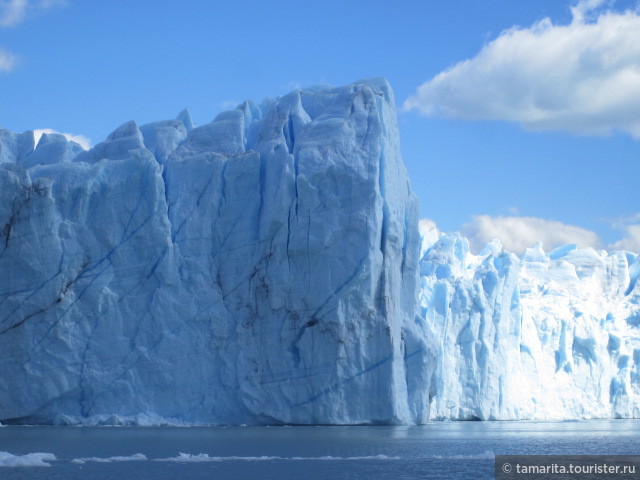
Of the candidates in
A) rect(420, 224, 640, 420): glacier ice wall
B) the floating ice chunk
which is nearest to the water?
the floating ice chunk

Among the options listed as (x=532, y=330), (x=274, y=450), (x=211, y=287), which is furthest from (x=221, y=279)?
(x=532, y=330)

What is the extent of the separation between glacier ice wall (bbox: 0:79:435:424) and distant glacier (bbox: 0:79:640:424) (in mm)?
39

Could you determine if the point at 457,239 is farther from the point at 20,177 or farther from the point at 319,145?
the point at 20,177

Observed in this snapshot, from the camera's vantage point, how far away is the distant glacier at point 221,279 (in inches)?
952

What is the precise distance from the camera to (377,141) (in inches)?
1008

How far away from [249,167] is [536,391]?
21.7m

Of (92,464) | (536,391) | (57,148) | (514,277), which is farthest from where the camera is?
(536,391)

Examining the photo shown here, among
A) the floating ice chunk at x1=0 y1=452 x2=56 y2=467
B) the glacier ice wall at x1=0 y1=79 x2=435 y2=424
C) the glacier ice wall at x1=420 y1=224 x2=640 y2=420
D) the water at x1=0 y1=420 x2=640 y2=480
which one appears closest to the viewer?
the water at x1=0 y1=420 x2=640 y2=480

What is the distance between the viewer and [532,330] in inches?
1644

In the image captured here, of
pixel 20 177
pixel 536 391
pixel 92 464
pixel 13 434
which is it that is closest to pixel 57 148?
pixel 20 177

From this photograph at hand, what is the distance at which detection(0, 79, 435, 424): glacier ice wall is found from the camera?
Result: 952 inches

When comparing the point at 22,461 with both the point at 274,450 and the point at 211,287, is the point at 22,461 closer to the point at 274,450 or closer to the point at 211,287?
the point at 274,450

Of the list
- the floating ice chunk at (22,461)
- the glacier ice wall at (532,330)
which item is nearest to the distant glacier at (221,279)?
the glacier ice wall at (532,330)

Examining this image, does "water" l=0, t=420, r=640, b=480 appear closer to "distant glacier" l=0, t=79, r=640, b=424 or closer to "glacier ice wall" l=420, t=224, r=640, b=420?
"distant glacier" l=0, t=79, r=640, b=424
